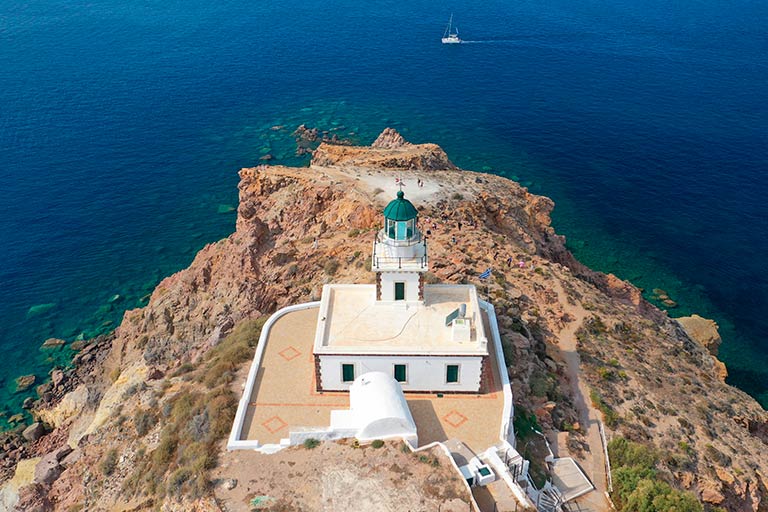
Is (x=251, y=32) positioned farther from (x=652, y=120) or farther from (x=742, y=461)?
(x=742, y=461)

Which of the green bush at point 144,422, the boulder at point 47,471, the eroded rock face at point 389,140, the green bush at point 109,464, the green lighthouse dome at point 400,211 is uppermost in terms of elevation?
the green lighthouse dome at point 400,211

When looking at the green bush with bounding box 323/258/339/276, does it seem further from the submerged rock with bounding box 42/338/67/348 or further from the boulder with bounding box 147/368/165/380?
the submerged rock with bounding box 42/338/67/348

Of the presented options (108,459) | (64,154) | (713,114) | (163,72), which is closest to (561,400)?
(108,459)

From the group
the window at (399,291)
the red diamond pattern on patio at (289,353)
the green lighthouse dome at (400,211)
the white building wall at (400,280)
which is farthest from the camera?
the red diamond pattern on patio at (289,353)

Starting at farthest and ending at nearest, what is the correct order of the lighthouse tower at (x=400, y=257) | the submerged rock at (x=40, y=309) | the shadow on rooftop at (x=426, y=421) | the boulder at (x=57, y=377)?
the submerged rock at (x=40, y=309)
the boulder at (x=57, y=377)
the lighthouse tower at (x=400, y=257)
the shadow on rooftop at (x=426, y=421)

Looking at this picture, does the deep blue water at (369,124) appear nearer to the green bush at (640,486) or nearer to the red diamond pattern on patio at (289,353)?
the green bush at (640,486)

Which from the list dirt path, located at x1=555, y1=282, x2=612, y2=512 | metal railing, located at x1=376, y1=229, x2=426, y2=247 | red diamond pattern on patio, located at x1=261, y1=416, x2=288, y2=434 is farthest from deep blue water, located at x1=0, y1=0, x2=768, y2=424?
metal railing, located at x1=376, y1=229, x2=426, y2=247

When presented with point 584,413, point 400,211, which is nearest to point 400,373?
point 400,211

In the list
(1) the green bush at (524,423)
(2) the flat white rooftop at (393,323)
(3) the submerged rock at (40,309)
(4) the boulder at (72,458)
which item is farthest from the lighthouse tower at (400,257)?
(3) the submerged rock at (40,309)
